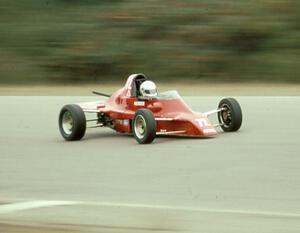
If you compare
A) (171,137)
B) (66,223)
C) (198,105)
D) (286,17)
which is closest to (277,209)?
(66,223)

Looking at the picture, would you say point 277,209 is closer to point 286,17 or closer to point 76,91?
point 76,91

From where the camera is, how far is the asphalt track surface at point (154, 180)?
6922 millimetres

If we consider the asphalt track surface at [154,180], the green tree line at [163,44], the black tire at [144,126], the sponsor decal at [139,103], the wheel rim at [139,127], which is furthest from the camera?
the green tree line at [163,44]

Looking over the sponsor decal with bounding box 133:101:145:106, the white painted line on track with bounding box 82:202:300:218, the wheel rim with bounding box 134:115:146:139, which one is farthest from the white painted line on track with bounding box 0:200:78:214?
the sponsor decal with bounding box 133:101:145:106

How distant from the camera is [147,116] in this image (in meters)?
10.9

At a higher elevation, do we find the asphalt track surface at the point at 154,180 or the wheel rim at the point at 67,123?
the wheel rim at the point at 67,123

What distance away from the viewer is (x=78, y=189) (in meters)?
8.80

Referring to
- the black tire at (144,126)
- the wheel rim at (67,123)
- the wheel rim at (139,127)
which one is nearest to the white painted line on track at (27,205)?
the black tire at (144,126)

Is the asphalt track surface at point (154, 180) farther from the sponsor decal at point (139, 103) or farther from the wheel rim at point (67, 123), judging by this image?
the sponsor decal at point (139, 103)

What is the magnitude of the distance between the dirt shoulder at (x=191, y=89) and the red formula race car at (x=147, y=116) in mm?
5522

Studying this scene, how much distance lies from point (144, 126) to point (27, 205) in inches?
139

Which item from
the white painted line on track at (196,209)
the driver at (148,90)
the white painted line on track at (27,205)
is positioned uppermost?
the driver at (148,90)

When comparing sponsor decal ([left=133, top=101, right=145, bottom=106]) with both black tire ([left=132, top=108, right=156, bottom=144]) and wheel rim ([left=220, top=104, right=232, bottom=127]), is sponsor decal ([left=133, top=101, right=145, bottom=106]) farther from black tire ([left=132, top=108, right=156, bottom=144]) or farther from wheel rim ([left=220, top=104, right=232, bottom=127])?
wheel rim ([left=220, top=104, right=232, bottom=127])

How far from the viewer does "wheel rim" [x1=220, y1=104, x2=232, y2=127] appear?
38.6 ft
